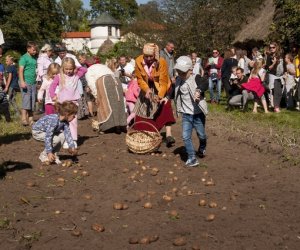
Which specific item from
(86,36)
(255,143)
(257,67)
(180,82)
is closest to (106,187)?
(180,82)

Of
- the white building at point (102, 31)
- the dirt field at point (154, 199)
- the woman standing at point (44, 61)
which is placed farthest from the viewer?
the white building at point (102, 31)

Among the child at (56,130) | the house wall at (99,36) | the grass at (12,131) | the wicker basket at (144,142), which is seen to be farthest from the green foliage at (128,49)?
the house wall at (99,36)

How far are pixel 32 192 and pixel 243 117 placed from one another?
25.4ft

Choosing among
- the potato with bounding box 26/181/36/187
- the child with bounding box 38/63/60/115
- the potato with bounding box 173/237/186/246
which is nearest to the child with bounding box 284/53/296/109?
the child with bounding box 38/63/60/115

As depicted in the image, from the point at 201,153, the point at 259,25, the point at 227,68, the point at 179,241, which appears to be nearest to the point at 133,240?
the point at 179,241

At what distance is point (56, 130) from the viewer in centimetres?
790

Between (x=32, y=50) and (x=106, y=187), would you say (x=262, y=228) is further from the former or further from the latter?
(x=32, y=50)

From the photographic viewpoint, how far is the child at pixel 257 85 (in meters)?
13.7

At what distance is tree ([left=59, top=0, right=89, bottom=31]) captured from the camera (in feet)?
327

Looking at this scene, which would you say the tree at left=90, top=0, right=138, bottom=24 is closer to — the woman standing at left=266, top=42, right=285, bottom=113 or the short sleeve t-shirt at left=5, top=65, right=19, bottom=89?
the short sleeve t-shirt at left=5, top=65, right=19, bottom=89

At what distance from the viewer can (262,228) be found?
4957 millimetres

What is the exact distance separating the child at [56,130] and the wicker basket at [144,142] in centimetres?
132

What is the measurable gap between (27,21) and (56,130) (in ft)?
140

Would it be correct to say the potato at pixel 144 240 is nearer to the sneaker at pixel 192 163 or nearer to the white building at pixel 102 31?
the sneaker at pixel 192 163
